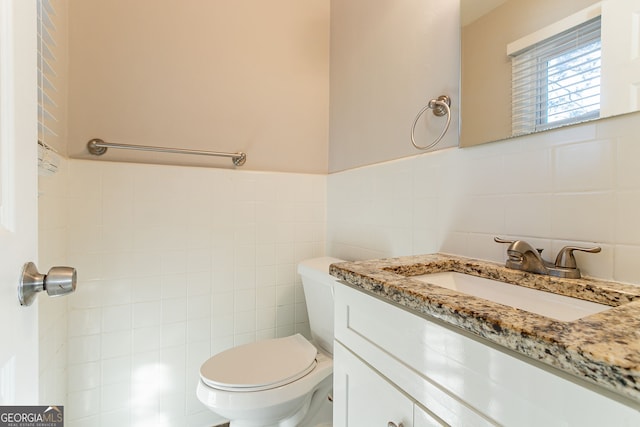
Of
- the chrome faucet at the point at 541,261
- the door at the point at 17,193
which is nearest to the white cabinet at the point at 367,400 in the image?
the chrome faucet at the point at 541,261

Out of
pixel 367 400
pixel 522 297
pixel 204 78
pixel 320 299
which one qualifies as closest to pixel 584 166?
pixel 522 297

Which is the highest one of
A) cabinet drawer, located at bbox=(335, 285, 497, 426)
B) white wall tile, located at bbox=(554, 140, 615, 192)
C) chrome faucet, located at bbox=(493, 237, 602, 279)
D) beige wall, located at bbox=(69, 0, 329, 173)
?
beige wall, located at bbox=(69, 0, 329, 173)

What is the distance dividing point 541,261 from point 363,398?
1.87 ft

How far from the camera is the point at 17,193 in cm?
47

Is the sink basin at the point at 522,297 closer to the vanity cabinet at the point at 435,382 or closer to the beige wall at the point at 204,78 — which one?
the vanity cabinet at the point at 435,382

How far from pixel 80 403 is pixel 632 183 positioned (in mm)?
2009

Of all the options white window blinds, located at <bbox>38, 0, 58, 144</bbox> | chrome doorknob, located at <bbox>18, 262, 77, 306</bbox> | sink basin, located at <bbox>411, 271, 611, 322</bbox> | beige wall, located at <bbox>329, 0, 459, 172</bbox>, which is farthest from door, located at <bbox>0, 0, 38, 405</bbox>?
beige wall, located at <bbox>329, 0, 459, 172</bbox>

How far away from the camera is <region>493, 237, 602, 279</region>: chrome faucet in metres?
Result: 0.71

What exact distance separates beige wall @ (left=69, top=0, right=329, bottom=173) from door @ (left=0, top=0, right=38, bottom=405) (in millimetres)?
914

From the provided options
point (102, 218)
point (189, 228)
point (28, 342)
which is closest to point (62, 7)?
point (102, 218)

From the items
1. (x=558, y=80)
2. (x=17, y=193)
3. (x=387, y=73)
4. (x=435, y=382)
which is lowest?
(x=435, y=382)

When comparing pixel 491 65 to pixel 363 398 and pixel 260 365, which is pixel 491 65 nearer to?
pixel 363 398

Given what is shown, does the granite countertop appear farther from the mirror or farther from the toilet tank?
the toilet tank

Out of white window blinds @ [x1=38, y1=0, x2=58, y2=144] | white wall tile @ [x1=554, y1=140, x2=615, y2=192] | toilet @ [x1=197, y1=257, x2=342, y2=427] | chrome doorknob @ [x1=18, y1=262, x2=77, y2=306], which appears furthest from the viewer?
toilet @ [x1=197, y1=257, x2=342, y2=427]
